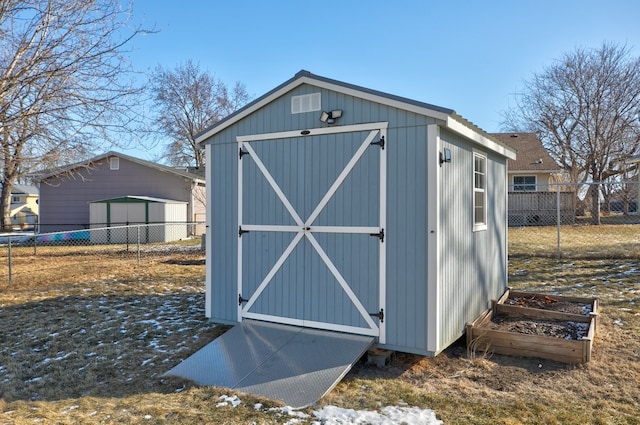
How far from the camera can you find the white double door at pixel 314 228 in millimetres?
4621

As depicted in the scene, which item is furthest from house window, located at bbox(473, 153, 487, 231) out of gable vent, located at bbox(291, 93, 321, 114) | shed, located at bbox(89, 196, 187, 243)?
shed, located at bbox(89, 196, 187, 243)

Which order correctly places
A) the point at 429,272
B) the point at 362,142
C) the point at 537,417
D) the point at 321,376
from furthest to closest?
1. the point at 362,142
2. the point at 429,272
3. the point at 321,376
4. the point at 537,417

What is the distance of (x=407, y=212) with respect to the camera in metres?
4.43

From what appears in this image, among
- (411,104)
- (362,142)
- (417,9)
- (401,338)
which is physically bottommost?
(401,338)

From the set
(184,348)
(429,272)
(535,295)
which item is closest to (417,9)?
(535,295)

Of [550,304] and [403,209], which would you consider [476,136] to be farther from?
[550,304]

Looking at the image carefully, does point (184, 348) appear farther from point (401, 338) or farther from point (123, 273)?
point (123, 273)

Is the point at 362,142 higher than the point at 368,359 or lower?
higher

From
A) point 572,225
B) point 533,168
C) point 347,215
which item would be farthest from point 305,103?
point 533,168

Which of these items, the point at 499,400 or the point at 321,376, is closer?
the point at 499,400

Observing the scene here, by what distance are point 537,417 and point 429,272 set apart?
1494mm

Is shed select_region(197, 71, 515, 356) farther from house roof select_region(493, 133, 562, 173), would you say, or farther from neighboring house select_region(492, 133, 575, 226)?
house roof select_region(493, 133, 562, 173)

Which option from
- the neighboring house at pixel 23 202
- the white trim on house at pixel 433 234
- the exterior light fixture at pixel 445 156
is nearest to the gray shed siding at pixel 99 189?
the exterior light fixture at pixel 445 156

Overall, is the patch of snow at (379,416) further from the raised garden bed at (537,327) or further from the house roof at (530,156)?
the house roof at (530,156)
